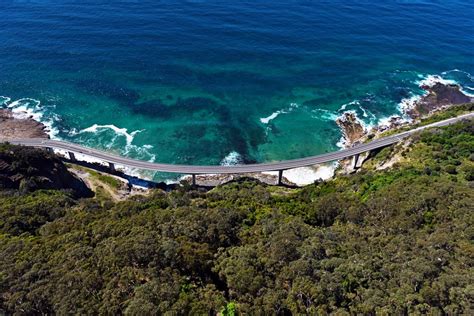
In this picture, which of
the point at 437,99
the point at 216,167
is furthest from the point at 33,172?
the point at 437,99

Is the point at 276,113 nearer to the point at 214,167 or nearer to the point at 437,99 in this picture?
the point at 214,167

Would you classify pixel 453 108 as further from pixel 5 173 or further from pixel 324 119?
pixel 5 173

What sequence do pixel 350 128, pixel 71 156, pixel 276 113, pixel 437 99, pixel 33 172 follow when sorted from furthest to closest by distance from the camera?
pixel 437 99
pixel 276 113
pixel 350 128
pixel 71 156
pixel 33 172

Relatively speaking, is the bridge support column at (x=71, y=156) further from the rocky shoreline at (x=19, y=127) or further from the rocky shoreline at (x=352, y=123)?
the rocky shoreline at (x=352, y=123)

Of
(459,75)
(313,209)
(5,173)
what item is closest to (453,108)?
(459,75)

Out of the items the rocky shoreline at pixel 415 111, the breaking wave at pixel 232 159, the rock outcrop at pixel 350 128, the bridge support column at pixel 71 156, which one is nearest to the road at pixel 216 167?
the bridge support column at pixel 71 156

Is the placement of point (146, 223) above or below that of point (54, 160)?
above

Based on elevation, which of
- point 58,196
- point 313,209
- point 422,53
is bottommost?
point 58,196
